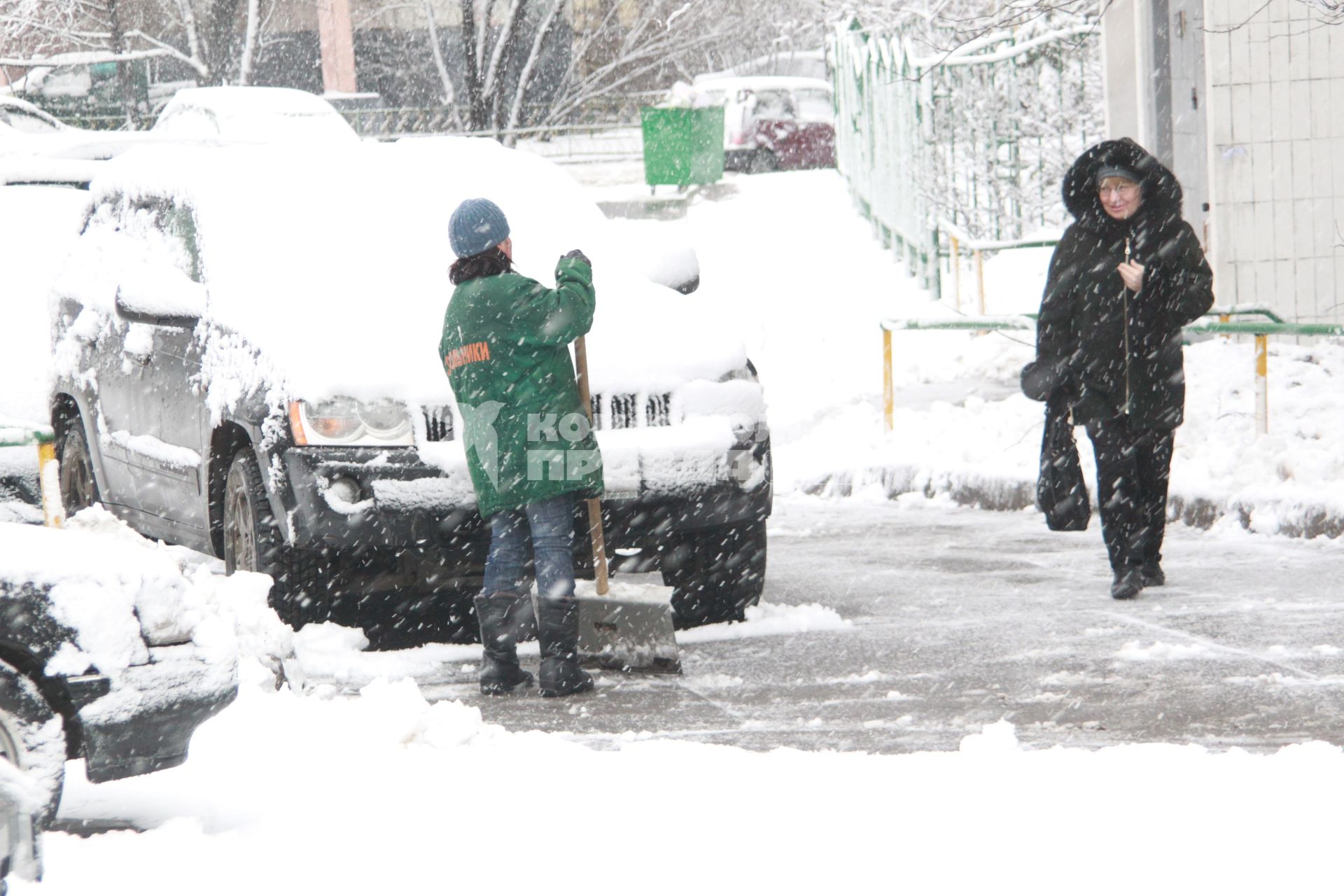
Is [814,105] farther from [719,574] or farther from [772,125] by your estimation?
[719,574]

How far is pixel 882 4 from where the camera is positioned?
29.1 meters

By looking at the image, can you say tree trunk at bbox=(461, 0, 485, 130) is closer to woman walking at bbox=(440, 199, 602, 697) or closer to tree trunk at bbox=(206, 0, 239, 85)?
tree trunk at bbox=(206, 0, 239, 85)

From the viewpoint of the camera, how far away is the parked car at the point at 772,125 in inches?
1134

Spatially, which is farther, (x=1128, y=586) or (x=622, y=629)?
(x=1128, y=586)

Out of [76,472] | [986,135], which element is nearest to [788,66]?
[986,135]

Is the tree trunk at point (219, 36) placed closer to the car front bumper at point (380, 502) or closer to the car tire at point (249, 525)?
the car tire at point (249, 525)

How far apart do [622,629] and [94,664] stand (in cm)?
271

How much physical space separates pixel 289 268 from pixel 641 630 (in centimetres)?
199

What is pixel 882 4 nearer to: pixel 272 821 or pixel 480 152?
pixel 480 152

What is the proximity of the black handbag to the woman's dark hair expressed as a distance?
2519 mm

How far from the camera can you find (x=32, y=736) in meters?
3.73

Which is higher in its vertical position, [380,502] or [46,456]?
[46,456]

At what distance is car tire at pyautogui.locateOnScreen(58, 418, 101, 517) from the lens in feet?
27.3

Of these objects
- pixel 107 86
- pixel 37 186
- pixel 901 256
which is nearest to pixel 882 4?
pixel 901 256
